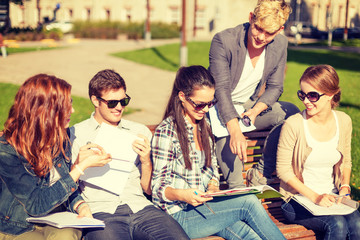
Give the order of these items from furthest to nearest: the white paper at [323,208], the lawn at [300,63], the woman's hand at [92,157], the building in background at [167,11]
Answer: the building in background at [167,11] < the lawn at [300,63] < the white paper at [323,208] < the woman's hand at [92,157]

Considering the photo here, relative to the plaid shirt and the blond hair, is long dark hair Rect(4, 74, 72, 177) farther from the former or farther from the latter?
the blond hair

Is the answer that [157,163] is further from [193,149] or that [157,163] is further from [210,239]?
[210,239]

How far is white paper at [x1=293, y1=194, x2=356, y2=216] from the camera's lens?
3209 millimetres

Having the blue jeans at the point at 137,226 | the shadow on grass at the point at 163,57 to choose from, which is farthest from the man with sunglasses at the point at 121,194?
the shadow on grass at the point at 163,57

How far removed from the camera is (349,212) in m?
3.23

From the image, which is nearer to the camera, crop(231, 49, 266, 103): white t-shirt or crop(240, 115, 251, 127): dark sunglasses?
crop(240, 115, 251, 127): dark sunglasses

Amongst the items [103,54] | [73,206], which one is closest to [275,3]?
[73,206]

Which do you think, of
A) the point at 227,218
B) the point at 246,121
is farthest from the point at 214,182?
the point at 246,121

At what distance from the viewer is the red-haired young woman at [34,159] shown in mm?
2541

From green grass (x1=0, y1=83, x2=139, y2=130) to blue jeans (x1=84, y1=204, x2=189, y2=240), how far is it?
18.1 ft

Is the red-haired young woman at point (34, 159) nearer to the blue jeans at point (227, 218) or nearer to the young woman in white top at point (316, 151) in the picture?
the blue jeans at point (227, 218)

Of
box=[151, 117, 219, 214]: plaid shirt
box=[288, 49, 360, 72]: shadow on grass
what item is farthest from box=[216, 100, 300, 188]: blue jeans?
box=[288, 49, 360, 72]: shadow on grass

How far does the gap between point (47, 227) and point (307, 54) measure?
22.8m

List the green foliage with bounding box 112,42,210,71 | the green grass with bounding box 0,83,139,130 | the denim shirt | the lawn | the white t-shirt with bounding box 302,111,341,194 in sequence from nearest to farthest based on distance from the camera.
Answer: the denim shirt < the white t-shirt with bounding box 302,111,341,194 < the green grass with bounding box 0,83,139,130 < the lawn < the green foliage with bounding box 112,42,210,71
